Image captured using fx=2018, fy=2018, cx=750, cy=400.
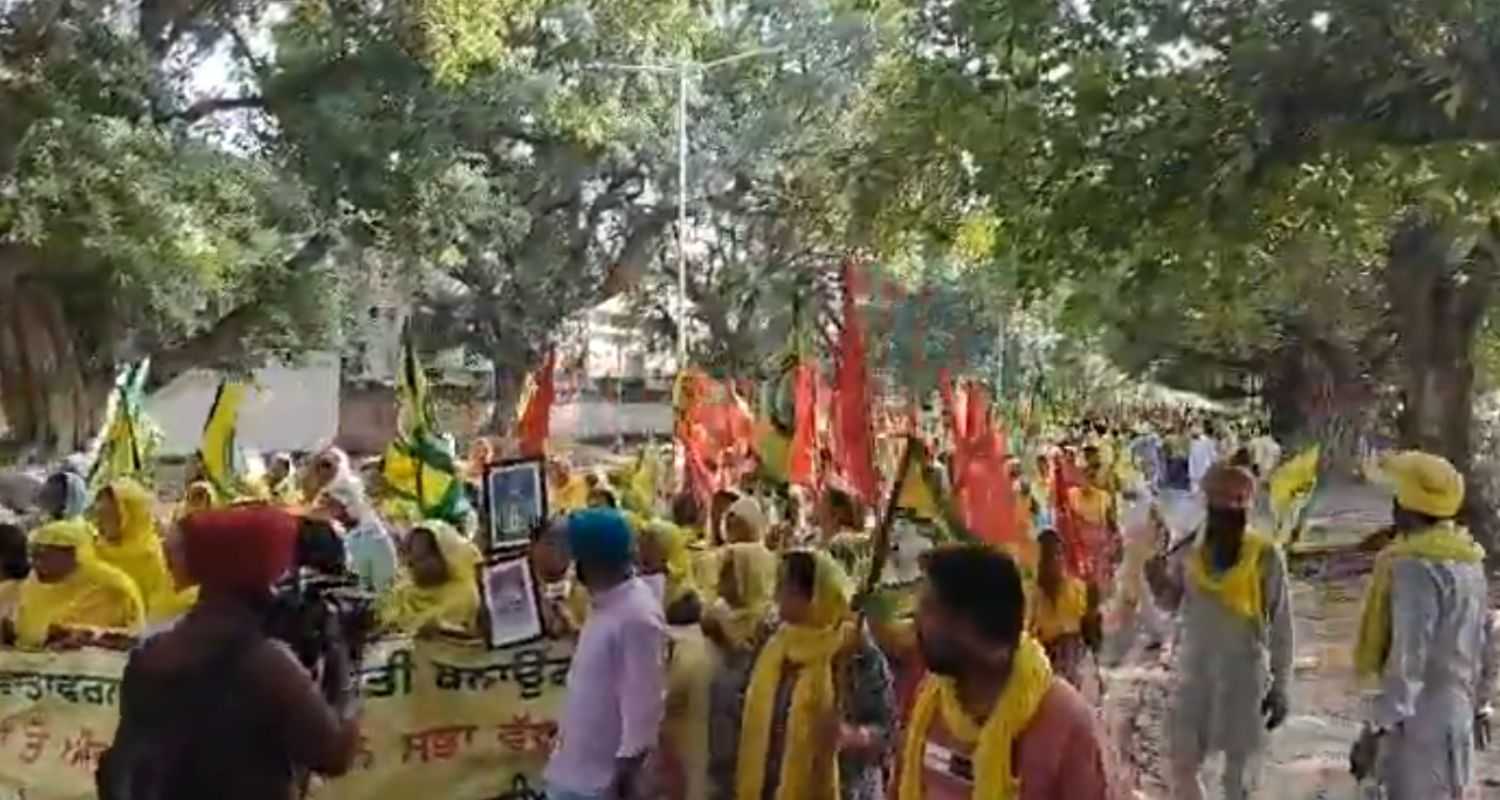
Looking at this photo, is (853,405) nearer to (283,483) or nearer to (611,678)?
(611,678)

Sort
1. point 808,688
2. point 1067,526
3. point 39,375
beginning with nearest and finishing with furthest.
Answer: point 808,688
point 1067,526
point 39,375

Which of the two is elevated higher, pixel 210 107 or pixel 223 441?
pixel 210 107

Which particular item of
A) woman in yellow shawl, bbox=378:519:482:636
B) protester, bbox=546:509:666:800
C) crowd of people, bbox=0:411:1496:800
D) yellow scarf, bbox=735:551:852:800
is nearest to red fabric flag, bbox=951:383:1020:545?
crowd of people, bbox=0:411:1496:800

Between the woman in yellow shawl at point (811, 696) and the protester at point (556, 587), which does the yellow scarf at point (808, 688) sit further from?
the protester at point (556, 587)

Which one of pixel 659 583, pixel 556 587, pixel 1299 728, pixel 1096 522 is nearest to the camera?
pixel 659 583

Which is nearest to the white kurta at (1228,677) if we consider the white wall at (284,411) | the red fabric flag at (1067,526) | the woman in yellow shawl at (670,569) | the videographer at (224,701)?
the red fabric flag at (1067,526)

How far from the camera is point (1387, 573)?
643 cm

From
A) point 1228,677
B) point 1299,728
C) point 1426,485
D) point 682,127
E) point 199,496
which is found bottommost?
point 1299,728

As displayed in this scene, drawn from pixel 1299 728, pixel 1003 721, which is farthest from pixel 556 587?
pixel 1299 728

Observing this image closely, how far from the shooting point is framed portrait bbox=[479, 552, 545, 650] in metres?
6.90

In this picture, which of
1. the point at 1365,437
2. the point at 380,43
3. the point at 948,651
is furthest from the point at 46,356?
the point at 1365,437

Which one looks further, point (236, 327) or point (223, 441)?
point (236, 327)

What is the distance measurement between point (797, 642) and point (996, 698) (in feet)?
5.70

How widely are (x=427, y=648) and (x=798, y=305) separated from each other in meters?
6.52
